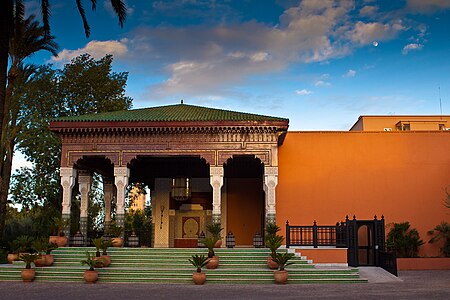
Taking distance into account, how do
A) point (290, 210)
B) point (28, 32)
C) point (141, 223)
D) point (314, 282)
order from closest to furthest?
point (314, 282) < point (290, 210) < point (28, 32) < point (141, 223)

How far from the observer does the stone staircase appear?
15.4 metres

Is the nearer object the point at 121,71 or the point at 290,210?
the point at 290,210

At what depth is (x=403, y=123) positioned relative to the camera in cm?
2844

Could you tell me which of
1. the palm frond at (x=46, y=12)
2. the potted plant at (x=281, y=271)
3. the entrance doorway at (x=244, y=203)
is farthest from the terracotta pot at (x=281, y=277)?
the palm frond at (x=46, y=12)

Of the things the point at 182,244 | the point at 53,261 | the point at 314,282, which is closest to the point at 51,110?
the point at 182,244

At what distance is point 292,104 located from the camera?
21344mm

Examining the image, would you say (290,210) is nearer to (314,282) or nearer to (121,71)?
(314,282)

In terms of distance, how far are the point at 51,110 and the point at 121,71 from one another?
16.2ft

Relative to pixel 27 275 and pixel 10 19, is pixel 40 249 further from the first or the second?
pixel 10 19

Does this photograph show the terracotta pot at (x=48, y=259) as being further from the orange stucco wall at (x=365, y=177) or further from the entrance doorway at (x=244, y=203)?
the entrance doorway at (x=244, y=203)

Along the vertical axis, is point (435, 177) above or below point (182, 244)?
above

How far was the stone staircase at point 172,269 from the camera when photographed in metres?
15.4

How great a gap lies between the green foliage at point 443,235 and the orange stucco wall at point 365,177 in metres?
0.25

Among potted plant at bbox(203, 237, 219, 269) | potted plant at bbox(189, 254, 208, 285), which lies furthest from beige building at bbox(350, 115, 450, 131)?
potted plant at bbox(189, 254, 208, 285)
